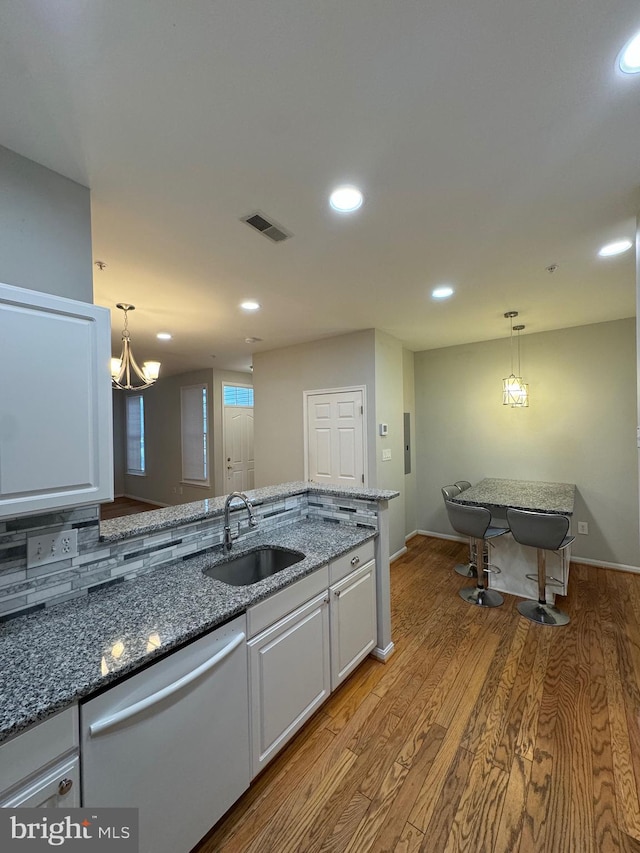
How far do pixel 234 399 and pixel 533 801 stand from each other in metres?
6.25

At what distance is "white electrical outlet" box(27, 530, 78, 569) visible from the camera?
135 cm

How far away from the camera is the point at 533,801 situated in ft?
4.84

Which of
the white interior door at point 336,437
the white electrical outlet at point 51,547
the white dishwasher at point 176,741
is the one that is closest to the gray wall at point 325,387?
the white interior door at point 336,437

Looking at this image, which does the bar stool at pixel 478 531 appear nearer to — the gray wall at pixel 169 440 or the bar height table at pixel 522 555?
the bar height table at pixel 522 555

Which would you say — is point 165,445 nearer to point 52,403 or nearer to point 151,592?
point 151,592

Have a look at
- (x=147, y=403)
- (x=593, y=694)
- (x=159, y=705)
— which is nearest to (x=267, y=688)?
(x=159, y=705)

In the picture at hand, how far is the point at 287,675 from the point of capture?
1.64 metres

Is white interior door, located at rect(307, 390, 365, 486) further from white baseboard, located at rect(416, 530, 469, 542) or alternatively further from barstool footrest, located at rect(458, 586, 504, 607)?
white baseboard, located at rect(416, 530, 469, 542)

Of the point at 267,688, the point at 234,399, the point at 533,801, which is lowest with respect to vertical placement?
the point at 533,801

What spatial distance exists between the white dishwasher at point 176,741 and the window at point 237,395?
18.1 ft

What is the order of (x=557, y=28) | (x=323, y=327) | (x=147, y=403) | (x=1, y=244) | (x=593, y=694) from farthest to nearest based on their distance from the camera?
(x=147, y=403)
(x=323, y=327)
(x=593, y=694)
(x=1, y=244)
(x=557, y=28)

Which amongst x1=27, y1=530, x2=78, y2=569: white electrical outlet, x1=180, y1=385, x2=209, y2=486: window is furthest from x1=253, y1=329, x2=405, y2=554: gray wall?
x1=27, y1=530, x2=78, y2=569: white electrical outlet

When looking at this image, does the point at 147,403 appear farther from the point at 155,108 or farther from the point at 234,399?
the point at 155,108

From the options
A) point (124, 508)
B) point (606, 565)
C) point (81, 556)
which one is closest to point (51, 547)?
point (81, 556)
